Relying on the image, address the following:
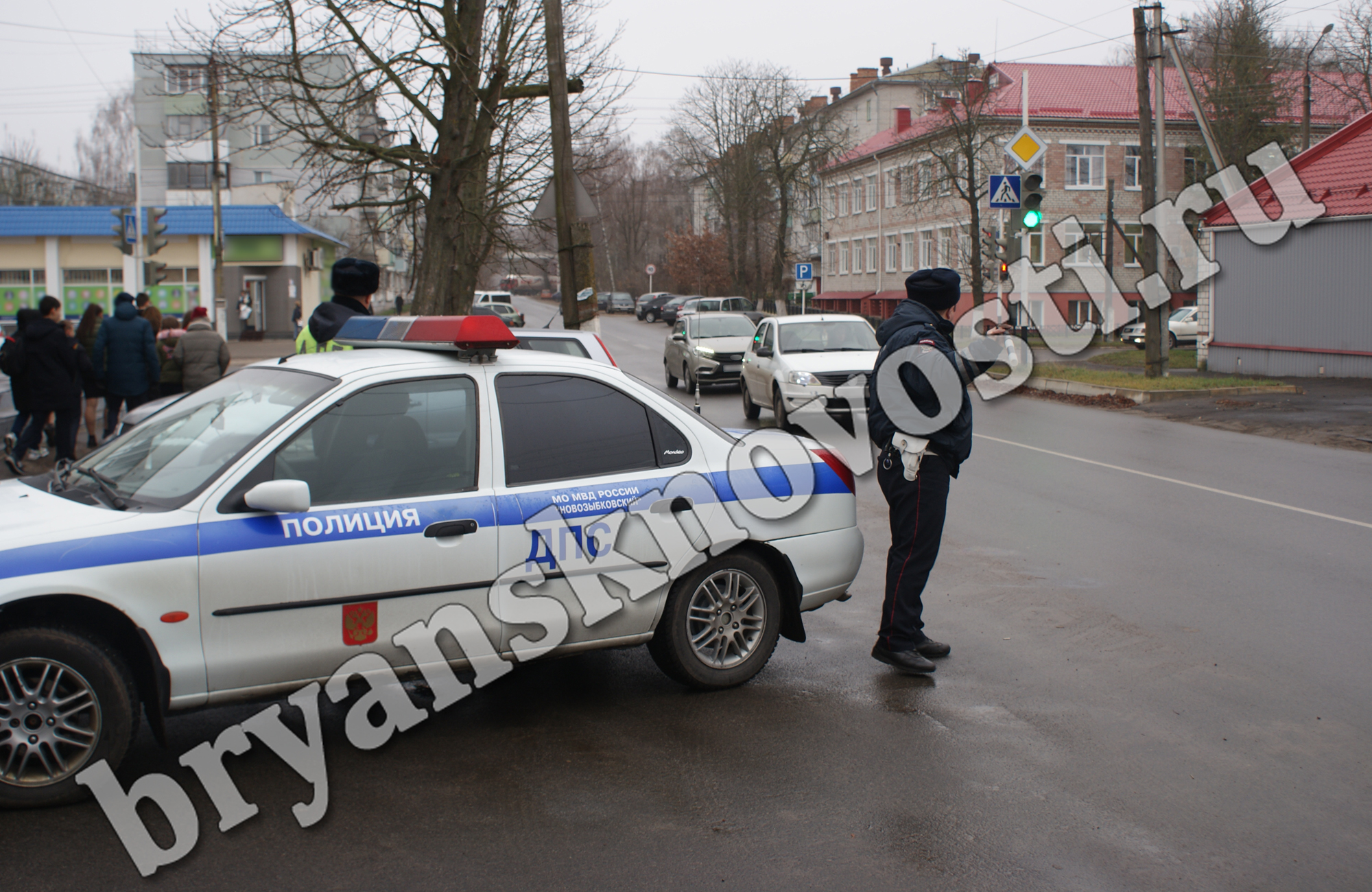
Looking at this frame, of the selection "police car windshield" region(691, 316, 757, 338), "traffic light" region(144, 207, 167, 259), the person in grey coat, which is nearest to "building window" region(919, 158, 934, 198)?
"police car windshield" region(691, 316, 757, 338)

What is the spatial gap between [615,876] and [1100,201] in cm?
5369

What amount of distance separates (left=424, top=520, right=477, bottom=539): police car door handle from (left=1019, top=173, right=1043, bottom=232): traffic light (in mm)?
16349

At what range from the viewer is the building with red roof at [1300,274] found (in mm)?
22266

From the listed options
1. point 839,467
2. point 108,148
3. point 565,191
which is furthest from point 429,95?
point 108,148

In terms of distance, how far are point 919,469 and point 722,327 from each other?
1820cm

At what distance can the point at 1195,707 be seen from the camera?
4.88 metres

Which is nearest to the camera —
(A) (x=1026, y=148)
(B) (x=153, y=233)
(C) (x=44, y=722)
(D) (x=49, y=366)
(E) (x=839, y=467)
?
(C) (x=44, y=722)

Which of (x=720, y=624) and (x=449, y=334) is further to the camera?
(x=720, y=624)

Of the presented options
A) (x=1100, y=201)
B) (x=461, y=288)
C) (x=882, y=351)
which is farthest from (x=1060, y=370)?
(x=1100, y=201)

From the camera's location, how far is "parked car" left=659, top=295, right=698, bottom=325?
6262cm

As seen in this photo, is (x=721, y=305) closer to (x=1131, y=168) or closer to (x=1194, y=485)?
(x=1131, y=168)

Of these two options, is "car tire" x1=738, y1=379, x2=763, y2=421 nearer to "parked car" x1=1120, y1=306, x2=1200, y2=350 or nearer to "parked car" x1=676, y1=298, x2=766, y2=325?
"parked car" x1=1120, y1=306, x2=1200, y2=350

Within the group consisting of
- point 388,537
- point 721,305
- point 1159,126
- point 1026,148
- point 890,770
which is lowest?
point 890,770

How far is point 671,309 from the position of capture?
6331 centimetres
